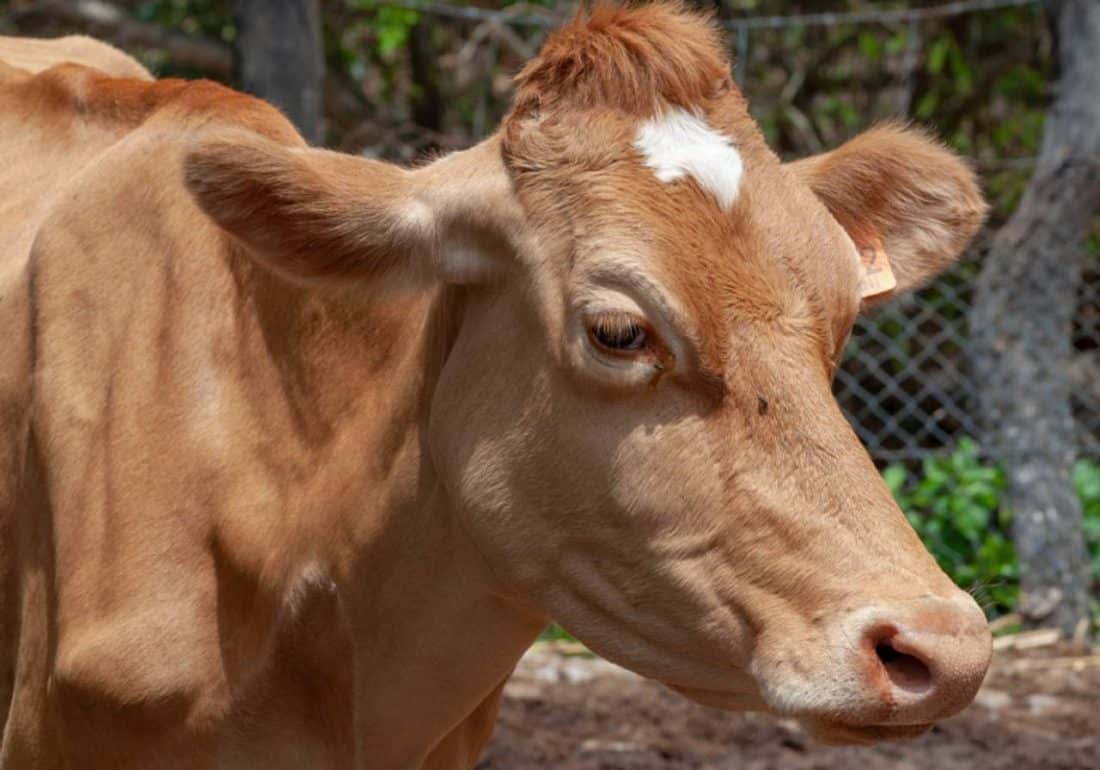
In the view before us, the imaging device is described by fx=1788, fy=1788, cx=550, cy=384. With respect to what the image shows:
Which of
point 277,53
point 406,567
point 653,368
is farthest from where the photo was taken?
point 277,53

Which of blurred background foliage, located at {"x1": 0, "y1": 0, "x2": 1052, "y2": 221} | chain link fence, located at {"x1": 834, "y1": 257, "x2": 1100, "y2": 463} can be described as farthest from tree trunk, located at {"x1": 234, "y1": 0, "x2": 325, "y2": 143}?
blurred background foliage, located at {"x1": 0, "y1": 0, "x2": 1052, "y2": 221}

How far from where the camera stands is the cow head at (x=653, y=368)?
2.38 meters

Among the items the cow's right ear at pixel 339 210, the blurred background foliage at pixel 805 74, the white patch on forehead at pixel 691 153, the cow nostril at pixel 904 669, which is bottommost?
the blurred background foliage at pixel 805 74

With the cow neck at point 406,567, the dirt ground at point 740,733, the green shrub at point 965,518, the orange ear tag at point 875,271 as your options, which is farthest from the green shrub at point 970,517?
the cow neck at point 406,567

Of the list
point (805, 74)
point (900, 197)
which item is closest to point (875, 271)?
point (900, 197)

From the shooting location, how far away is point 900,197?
3.19 meters

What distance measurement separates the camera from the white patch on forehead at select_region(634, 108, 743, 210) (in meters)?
2.59

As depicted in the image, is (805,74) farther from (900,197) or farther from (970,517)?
(900,197)

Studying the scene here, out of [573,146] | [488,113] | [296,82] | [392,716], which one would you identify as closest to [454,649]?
[392,716]

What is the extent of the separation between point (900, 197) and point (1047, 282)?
3.80 meters

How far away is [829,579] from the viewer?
237 cm

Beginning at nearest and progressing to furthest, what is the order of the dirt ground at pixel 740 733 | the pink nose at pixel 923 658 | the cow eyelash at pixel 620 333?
1. the pink nose at pixel 923 658
2. the cow eyelash at pixel 620 333
3. the dirt ground at pixel 740 733

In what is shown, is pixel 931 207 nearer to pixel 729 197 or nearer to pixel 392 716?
pixel 729 197

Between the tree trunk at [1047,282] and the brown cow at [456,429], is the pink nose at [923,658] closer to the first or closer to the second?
the brown cow at [456,429]
